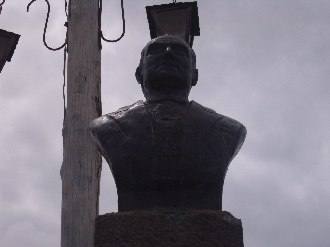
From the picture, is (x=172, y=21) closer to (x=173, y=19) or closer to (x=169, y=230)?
(x=173, y=19)

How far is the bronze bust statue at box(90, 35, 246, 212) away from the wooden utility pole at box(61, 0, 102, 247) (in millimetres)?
1503

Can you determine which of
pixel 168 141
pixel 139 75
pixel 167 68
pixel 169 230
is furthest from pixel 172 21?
pixel 169 230

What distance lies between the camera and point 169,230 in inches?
84.4

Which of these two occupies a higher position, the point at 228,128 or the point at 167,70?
the point at 167,70

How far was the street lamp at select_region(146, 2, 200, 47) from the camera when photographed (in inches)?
142

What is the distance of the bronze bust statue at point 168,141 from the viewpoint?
7.61 feet

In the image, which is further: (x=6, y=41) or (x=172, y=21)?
(x=6, y=41)

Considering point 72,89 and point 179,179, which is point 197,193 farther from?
point 72,89

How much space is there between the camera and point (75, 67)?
4.36 metres

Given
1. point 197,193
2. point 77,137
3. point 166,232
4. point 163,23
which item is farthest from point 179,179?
point 77,137

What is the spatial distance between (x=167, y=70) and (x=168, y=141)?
1.13 ft

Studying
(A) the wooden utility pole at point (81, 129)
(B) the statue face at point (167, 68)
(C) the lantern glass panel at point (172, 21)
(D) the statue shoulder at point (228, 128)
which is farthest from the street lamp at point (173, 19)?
(D) the statue shoulder at point (228, 128)

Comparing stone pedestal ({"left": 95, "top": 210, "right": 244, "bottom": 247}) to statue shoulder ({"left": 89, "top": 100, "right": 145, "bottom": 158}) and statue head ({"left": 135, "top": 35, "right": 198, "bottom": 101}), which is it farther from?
statue head ({"left": 135, "top": 35, "right": 198, "bottom": 101})

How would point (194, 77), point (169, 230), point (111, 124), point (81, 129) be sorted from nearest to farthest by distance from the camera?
point (169, 230)
point (111, 124)
point (194, 77)
point (81, 129)
